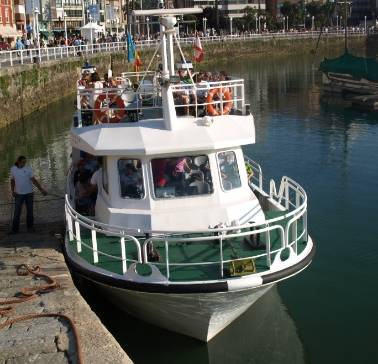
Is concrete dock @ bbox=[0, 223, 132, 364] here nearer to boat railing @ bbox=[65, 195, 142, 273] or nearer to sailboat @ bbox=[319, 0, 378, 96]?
boat railing @ bbox=[65, 195, 142, 273]

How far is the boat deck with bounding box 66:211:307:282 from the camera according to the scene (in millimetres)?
10117

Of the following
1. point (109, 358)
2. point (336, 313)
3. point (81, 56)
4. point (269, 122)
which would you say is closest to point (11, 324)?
point (109, 358)

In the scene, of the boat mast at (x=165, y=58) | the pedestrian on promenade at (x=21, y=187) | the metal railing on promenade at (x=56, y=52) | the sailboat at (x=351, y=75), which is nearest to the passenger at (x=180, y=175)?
the boat mast at (x=165, y=58)

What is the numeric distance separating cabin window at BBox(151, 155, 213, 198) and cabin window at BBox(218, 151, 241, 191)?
302mm

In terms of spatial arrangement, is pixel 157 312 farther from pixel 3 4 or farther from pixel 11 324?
pixel 3 4

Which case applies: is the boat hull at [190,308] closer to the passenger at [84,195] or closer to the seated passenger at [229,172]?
the seated passenger at [229,172]

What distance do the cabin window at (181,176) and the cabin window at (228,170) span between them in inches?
11.9

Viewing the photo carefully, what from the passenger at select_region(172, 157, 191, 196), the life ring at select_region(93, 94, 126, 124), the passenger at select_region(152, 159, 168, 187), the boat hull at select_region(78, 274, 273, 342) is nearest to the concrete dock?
the boat hull at select_region(78, 274, 273, 342)

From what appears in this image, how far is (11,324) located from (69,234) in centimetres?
298

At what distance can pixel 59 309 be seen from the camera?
32.2 ft

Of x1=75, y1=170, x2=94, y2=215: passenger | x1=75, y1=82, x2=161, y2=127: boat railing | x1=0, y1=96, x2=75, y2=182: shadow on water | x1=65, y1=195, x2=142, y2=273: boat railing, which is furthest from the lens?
x1=0, y1=96, x2=75, y2=182: shadow on water

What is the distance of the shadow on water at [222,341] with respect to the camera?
433 inches

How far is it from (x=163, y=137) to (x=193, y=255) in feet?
7.38

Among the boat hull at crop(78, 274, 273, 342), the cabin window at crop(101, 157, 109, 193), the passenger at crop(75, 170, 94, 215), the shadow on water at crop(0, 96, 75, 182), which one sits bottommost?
the shadow on water at crop(0, 96, 75, 182)
